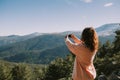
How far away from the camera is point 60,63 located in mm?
65750

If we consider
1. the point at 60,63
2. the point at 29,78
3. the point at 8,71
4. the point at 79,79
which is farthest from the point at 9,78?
the point at 79,79

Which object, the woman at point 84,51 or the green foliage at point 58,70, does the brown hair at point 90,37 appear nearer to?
the woman at point 84,51

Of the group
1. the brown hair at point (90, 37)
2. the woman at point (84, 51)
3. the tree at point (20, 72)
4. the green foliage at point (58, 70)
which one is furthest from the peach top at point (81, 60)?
the tree at point (20, 72)

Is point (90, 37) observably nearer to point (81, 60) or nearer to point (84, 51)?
point (84, 51)

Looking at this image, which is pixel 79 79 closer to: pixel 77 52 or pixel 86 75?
pixel 86 75

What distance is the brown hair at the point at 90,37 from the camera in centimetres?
586

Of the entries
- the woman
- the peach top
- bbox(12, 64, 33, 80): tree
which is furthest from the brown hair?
bbox(12, 64, 33, 80): tree

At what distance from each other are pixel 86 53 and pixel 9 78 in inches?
2960

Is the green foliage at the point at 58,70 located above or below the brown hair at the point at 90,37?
below

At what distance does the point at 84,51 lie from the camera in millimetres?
5895

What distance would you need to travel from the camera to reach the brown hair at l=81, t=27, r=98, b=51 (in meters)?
5.86

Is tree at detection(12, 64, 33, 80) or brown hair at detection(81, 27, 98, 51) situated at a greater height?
brown hair at detection(81, 27, 98, 51)

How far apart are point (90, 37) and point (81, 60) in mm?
558

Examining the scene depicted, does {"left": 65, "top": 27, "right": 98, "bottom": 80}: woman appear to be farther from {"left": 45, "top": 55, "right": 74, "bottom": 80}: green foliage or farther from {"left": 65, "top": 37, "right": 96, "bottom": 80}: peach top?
{"left": 45, "top": 55, "right": 74, "bottom": 80}: green foliage
